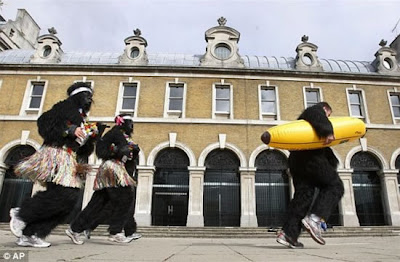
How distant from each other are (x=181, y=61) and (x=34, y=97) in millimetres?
8526

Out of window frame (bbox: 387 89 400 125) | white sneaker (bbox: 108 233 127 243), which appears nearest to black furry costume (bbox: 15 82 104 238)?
white sneaker (bbox: 108 233 127 243)

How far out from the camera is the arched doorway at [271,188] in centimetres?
1390

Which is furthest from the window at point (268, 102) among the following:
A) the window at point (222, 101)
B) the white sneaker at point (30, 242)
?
the white sneaker at point (30, 242)

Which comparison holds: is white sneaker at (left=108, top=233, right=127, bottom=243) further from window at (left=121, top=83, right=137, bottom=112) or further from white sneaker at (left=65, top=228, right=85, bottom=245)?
window at (left=121, top=83, right=137, bottom=112)

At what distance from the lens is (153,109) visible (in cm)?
1491

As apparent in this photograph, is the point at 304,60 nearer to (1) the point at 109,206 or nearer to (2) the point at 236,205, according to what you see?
(2) the point at 236,205

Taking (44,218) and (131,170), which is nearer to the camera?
(44,218)

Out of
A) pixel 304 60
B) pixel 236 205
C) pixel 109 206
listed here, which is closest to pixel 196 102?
pixel 236 205

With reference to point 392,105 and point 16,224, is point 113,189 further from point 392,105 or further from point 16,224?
point 392,105

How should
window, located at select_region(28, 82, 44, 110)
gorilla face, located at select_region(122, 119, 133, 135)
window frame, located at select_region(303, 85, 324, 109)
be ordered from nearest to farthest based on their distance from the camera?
1. gorilla face, located at select_region(122, 119, 133, 135)
2. window, located at select_region(28, 82, 44, 110)
3. window frame, located at select_region(303, 85, 324, 109)

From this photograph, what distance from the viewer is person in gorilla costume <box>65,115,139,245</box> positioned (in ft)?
16.0

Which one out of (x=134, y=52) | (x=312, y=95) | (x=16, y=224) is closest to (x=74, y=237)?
(x=16, y=224)

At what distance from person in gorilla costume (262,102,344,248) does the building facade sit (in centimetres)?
961

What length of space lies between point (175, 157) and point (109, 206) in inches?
370
